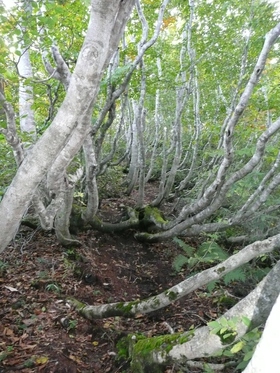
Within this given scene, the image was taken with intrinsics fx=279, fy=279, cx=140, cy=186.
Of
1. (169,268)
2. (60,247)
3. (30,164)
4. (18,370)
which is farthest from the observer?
(169,268)

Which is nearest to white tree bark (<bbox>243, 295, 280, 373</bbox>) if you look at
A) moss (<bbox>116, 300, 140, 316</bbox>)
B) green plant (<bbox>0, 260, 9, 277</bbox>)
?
moss (<bbox>116, 300, 140, 316</bbox>)

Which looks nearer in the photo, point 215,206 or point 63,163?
point 63,163

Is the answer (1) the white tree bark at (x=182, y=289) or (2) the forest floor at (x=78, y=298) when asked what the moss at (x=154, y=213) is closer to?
(2) the forest floor at (x=78, y=298)

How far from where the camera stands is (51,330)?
12.4ft

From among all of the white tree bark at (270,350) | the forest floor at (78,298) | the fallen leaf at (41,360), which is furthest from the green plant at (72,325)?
the white tree bark at (270,350)

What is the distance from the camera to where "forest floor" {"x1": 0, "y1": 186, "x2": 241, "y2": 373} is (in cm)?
343

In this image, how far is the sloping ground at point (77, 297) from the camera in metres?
3.43

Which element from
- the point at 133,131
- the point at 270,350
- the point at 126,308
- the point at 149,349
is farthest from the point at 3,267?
the point at 133,131

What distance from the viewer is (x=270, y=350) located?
101 centimetres

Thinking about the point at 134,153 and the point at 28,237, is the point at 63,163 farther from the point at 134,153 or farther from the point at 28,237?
the point at 134,153

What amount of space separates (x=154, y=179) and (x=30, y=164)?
34.8 feet

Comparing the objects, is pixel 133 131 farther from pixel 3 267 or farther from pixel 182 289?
pixel 182 289

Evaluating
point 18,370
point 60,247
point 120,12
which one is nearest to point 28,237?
point 60,247

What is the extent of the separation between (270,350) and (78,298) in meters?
4.02
